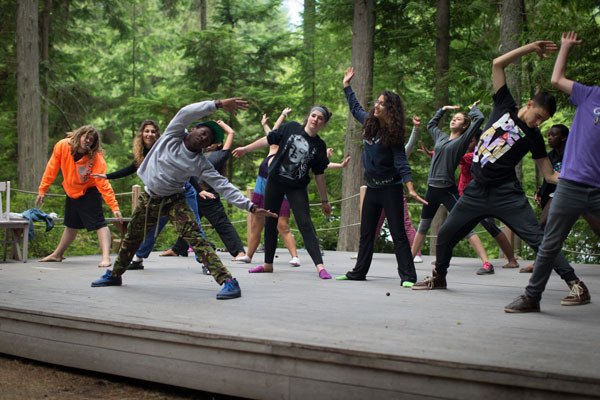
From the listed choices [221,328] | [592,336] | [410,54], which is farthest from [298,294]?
[410,54]

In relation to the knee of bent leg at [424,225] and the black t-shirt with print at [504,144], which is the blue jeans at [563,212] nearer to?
the black t-shirt with print at [504,144]

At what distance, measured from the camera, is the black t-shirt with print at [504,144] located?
5.59 meters

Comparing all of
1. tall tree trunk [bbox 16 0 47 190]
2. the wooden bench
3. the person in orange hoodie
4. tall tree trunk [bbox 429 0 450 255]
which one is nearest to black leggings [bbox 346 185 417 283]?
the person in orange hoodie

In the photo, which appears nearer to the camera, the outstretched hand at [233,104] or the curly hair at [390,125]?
the outstretched hand at [233,104]

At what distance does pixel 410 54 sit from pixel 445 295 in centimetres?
1089

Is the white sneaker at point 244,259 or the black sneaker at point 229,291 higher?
the black sneaker at point 229,291

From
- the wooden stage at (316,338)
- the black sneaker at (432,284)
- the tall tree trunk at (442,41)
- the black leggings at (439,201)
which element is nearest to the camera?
the wooden stage at (316,338)

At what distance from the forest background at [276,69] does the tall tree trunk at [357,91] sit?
0.08 ft

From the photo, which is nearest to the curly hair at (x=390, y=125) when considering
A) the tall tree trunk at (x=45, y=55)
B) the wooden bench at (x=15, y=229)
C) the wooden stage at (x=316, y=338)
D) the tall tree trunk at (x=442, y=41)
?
the wooden stage at (x=316, y=338)

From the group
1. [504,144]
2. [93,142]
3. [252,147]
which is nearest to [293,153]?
[252,147]

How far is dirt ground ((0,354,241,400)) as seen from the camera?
482 centimetres

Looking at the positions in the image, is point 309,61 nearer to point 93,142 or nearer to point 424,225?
point 424,225

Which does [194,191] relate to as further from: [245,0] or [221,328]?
[245,0]

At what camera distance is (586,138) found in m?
4.86
